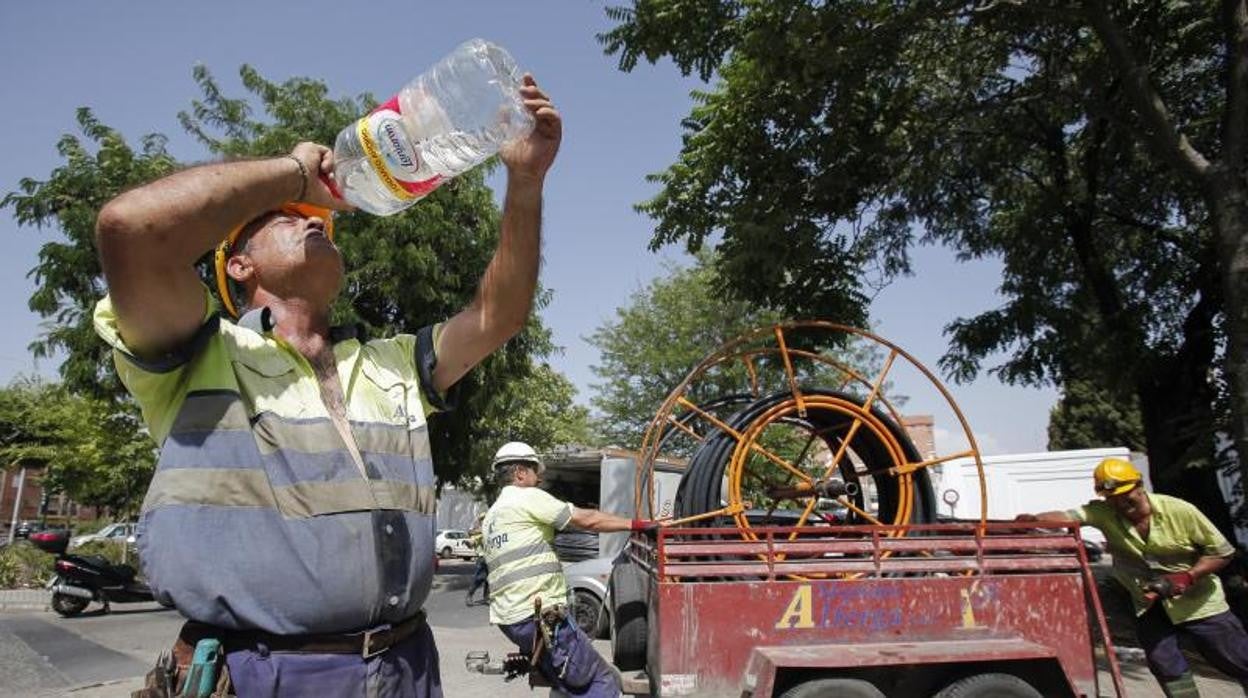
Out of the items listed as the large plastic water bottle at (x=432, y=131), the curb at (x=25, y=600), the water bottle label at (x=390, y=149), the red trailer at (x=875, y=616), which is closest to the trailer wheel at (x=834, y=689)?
the red trailer at (x=875, y=616)

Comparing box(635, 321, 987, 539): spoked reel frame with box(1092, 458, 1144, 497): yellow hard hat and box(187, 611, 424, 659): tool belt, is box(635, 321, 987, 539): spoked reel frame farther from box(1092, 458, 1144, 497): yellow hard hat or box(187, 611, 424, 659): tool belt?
box(187, 611, 424, 659): tool belt

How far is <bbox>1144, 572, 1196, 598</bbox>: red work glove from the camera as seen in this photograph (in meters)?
5.18

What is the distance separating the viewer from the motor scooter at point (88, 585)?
11.7 m

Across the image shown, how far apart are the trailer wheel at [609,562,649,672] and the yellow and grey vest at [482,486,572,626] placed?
0.42 m

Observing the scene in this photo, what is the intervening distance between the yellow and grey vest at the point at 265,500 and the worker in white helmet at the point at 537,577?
332 centimetres

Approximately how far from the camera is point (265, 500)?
1637 millimetres

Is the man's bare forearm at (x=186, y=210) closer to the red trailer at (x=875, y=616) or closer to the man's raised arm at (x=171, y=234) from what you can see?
the man's raised arm at (x=171, y=234)

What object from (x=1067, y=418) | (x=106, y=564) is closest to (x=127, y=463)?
(x=106, y=564)

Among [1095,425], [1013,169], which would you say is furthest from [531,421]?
[1095,425]

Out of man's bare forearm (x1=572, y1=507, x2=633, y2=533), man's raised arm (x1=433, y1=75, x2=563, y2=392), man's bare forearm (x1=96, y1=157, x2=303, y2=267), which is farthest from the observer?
man's bare forearm (x1=572, y1=507, x2=633, y2=533)

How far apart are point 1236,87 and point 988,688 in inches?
279

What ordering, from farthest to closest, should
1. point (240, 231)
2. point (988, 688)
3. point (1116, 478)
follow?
point (1116, 478) < point (988, 688) < point (240, 231)

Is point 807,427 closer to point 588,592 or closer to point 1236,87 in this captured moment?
point 588,592

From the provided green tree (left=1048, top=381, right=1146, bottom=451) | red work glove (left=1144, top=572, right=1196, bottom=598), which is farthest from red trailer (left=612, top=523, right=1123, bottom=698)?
green tree (left=1048, top=381, right=1146, bottom=451)
